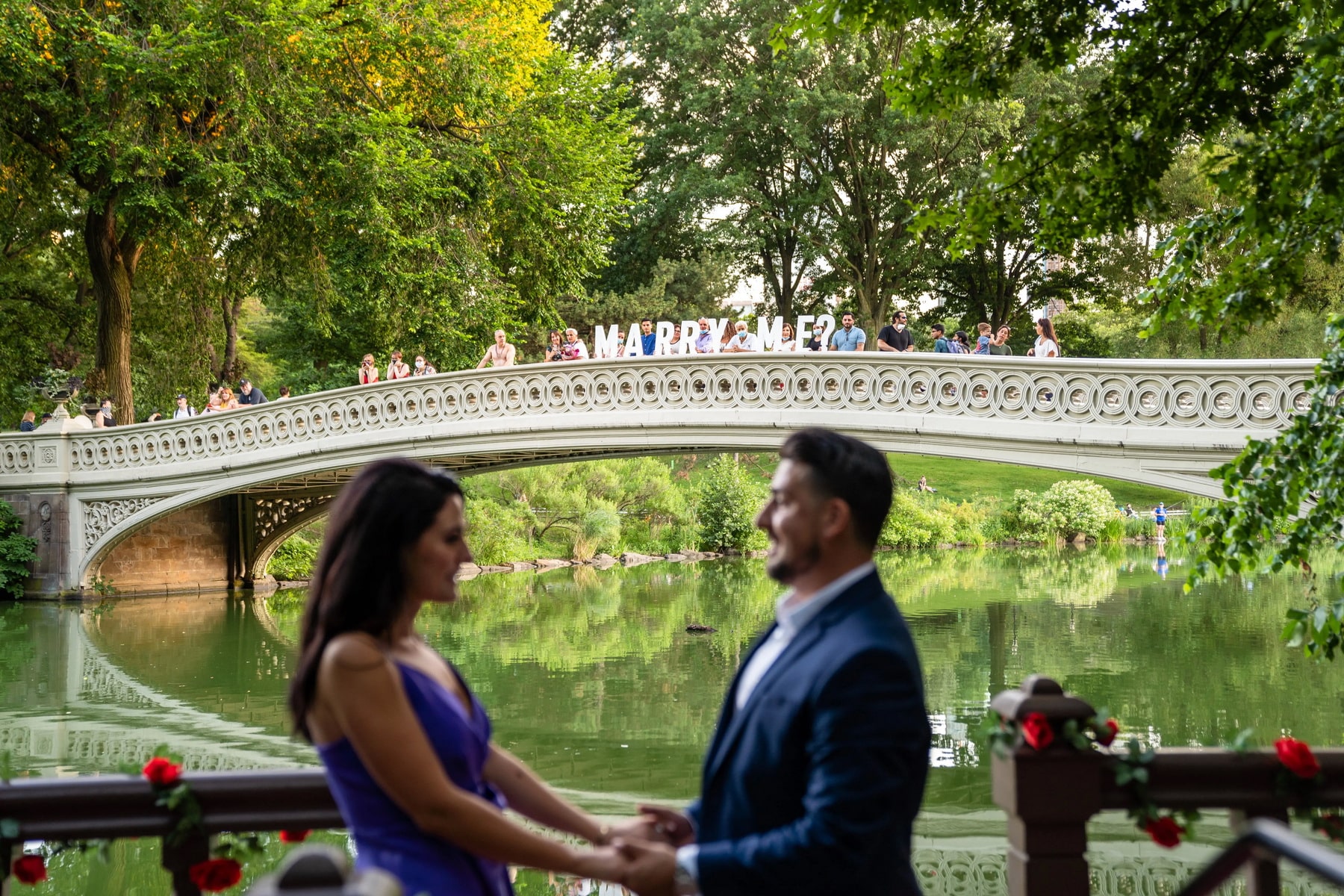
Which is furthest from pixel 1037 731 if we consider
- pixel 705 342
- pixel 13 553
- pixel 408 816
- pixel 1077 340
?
pixel 1077 340

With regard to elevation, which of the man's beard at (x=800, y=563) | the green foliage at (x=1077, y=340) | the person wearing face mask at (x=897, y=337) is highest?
the green foliage at (x=1077, y=340)

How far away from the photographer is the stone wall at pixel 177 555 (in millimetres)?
20688

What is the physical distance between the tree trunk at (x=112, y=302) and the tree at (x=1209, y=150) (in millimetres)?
17947

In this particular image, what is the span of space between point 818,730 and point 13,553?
67.0ft

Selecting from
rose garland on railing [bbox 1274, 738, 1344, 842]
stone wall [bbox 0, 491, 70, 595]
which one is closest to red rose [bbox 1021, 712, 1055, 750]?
rose garland on railing [bbox 1274, 738, 1344, 842]

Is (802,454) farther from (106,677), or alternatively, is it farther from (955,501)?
(955,501)

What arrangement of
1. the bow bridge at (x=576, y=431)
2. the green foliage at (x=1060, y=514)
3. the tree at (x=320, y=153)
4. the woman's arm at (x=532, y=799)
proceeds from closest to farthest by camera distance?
the woman's arm at (x=532, y=799), the bow bridge at (x=576, y=431), the tree at (x=320, y=153), the green foliage at (x=1060, y=514)

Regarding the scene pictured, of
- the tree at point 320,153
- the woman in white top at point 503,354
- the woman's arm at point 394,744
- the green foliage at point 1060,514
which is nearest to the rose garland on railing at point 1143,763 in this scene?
the woman's arm at point 394,744

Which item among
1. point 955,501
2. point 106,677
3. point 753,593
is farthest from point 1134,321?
point 106,677

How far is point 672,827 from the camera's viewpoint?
7.45ft

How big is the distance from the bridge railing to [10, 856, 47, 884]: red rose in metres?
9.65

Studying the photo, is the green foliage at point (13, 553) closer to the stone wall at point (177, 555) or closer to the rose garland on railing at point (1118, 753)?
the stone wall at point (177, 555)

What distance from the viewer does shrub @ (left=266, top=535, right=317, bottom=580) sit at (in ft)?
76.0

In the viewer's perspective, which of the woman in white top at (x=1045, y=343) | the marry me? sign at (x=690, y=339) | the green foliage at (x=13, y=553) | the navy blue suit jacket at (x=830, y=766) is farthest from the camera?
the green foliage at (x=13, y=553)
